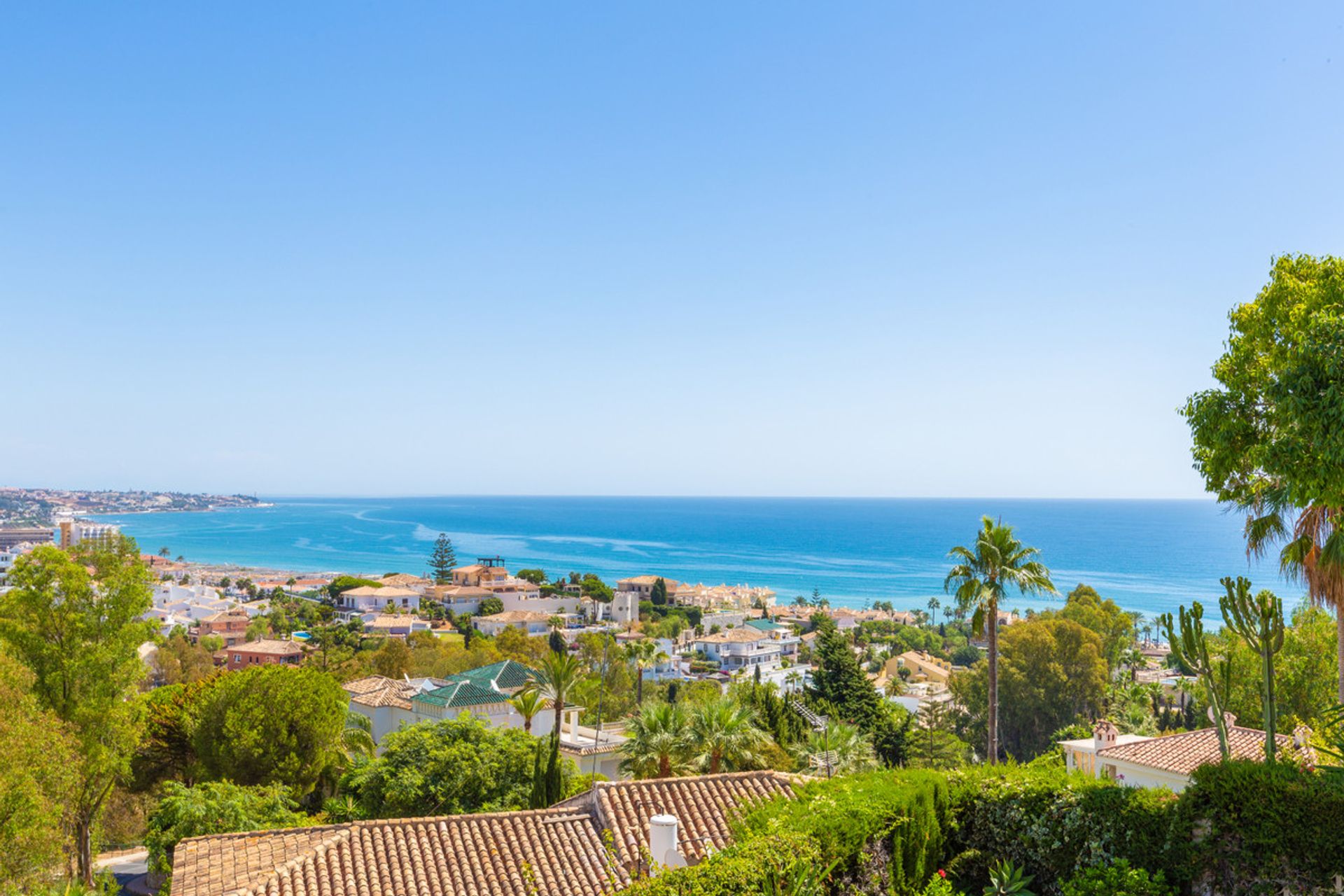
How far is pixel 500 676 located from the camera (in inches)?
1357

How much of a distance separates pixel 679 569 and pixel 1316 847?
485 ft

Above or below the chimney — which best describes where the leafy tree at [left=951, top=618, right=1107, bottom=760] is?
below

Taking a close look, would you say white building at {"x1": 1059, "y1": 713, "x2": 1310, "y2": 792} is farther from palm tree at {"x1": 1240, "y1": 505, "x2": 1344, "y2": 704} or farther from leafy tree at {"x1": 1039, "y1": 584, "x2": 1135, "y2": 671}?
leafy tree at {"x1": 1039, "y1": 584, "x2": 1135, "y2": 671}

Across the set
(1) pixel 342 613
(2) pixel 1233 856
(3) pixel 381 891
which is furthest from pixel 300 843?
(1) pixel 342 613

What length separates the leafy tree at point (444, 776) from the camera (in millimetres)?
19859

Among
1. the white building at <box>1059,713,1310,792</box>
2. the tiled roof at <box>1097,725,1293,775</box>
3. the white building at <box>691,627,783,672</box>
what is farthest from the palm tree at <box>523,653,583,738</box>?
the white building at <box>691,627,783,672</box>

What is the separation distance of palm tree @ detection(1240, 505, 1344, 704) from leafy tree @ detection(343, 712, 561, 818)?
49.6ft

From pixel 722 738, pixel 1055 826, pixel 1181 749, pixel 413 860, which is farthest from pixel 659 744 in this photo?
pixel 1055 826

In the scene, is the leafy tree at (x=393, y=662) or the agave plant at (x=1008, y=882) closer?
the agave plant at (x=1008, y=882)

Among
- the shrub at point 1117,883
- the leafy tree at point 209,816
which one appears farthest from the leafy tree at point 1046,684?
the shrub at point 1117,883

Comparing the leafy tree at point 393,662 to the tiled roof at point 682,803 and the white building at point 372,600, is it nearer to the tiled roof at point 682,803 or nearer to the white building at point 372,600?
the tiled roof at point 682,803

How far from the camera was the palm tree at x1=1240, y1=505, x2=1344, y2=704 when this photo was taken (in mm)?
9203

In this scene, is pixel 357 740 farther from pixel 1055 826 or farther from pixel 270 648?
pixel 270 648

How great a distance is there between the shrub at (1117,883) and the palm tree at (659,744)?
12709 mm
